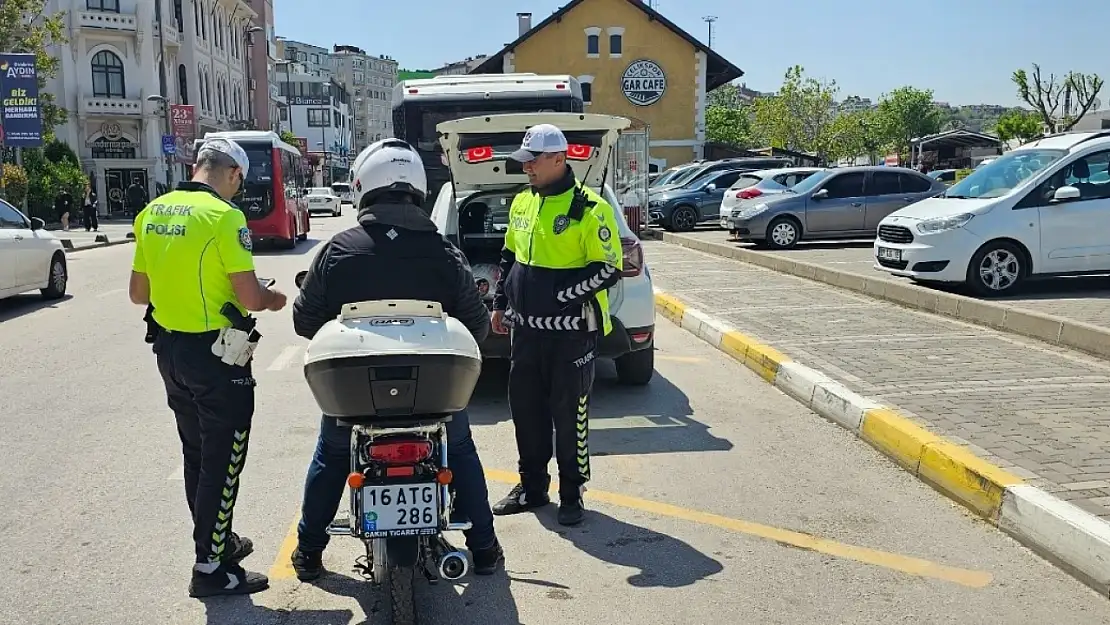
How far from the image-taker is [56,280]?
1407 cm

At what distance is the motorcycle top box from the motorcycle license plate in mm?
256

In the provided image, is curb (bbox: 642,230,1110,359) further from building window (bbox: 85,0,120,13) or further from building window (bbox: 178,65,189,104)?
building window (bbox: 178,65,189,104)

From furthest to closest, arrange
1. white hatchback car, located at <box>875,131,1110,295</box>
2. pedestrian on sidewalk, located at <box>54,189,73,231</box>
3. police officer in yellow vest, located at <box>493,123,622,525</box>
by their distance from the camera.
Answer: pedestrian on sidewalk, located at <box>54,189,73,231</box> → white hatchback car, located at <box>875,131,1110,295</box> → police officer in yellow vest, located at <box>493,123,622,525</box>

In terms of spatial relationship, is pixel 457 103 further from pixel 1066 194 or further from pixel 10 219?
pixel 1066 194

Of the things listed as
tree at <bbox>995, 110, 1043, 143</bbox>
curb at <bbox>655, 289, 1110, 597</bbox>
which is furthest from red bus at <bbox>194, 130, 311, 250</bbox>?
tree at <bbox>995, 110, 1043, 143</bbox>

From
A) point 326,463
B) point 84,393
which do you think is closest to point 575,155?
point 326,463

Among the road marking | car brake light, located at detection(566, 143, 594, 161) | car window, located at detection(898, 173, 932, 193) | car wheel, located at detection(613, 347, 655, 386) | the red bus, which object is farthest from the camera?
the red bus

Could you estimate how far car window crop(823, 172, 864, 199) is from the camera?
19547 mm

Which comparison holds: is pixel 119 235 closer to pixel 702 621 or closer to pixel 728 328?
pixel 728 328

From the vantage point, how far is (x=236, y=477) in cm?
399

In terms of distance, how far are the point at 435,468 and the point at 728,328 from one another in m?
6.77

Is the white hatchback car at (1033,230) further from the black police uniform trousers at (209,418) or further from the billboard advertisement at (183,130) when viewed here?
the billboard advertisement at (183,130)

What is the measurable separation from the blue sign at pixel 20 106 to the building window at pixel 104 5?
24573mm

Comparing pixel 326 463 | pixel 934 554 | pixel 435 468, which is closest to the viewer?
pixel 435 468
